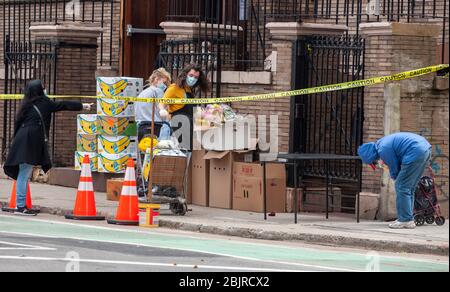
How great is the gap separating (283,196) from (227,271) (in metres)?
5.96

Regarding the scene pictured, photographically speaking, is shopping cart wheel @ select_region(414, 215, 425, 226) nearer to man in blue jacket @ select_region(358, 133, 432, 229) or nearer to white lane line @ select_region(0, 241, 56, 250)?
man in blue jacket @ select_region(358, 133, 432, 229)

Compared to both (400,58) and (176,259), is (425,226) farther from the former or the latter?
(176,259)

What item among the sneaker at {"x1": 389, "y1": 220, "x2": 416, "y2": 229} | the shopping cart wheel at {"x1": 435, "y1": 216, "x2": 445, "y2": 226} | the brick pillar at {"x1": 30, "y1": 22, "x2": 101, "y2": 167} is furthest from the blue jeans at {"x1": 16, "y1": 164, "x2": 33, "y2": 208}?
the shopping cart wheel at {"x1": 435, "y1": 216, "x2": 445, "y2": 226}

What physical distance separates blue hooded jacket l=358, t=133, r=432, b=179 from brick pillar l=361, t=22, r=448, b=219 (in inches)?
44.9

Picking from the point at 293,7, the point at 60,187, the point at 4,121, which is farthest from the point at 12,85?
the point at 293,7

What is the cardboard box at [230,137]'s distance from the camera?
1794 cm

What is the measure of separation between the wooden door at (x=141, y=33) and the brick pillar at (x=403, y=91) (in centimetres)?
711

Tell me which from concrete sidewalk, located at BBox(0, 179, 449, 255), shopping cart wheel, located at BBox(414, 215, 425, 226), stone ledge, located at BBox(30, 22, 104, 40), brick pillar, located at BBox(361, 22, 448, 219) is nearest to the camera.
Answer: concrete sidewalk, located at BBox(0, 179, 449, 255)

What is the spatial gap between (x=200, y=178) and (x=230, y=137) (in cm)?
97

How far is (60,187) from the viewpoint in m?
21.2

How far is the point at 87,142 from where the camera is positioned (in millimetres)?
20281

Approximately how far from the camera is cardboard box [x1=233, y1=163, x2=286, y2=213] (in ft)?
58.2

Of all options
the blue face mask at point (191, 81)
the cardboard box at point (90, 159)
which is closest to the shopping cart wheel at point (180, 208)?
the blue face mask at point (191, 81)
